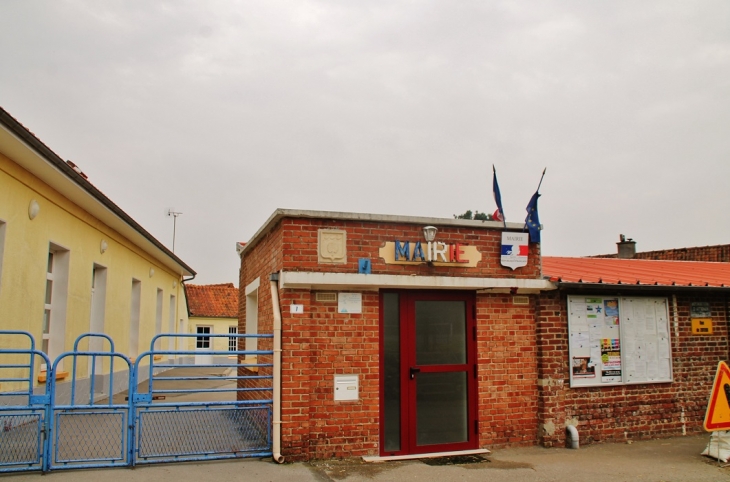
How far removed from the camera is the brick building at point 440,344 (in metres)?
7.54

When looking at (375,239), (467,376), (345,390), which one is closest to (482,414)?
(467,376)

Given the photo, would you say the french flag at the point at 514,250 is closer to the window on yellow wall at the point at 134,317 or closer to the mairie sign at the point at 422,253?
the mairie sign at the point at 422,253

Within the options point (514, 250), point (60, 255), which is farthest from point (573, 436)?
point (60, 255)

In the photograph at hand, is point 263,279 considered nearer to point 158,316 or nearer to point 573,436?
point 573,436

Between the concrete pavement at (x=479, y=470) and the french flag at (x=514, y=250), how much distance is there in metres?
2.67

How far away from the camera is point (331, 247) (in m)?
7.71

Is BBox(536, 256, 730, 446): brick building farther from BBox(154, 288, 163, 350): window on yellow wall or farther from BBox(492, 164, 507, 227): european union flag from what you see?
BBox(154, 288, 163, 350): window on yellow wall

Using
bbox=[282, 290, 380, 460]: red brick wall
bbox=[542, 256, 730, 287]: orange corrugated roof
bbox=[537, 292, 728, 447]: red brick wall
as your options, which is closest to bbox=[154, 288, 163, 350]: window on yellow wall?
bbox=[542, 256, 730, 287]: orange corrugated roof

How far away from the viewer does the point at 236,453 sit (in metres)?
7.22

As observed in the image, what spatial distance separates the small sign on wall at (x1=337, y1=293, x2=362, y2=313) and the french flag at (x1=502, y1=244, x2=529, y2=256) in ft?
7.18

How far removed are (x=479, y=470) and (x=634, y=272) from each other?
5448 millimetres

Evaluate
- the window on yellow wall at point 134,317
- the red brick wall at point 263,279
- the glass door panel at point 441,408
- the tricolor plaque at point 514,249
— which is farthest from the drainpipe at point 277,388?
the window on yellow wall at point 134,317

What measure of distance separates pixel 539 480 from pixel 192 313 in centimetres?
2899

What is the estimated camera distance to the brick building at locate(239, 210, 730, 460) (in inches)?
297
